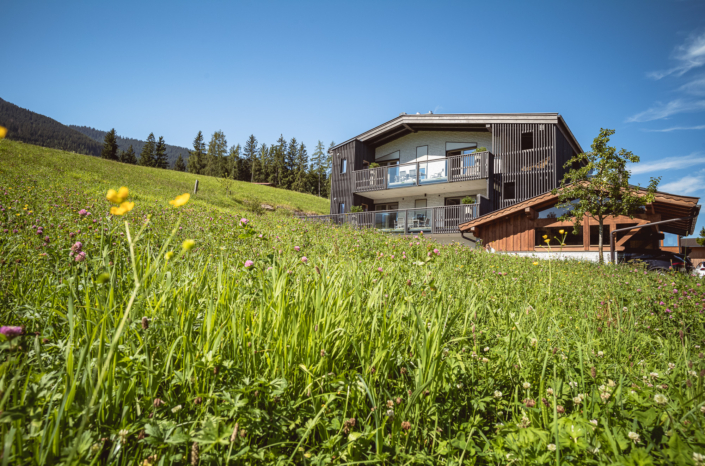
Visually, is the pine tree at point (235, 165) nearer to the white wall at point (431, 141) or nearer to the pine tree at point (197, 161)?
the pine tree at point (197, 161)

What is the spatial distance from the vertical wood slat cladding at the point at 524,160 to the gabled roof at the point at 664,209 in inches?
121

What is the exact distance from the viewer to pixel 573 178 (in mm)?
12539

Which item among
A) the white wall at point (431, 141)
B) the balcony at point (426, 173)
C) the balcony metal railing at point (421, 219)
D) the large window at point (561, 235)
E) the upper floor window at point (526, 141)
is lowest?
the large window at point (561, 235)

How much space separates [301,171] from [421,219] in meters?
59.3

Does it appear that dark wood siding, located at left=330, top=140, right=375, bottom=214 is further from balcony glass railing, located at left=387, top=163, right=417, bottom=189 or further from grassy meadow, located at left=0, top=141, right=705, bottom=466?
grassy meadow, located at left=0, top=141, right=705, bottom=466

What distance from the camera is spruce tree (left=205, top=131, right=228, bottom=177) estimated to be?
72375 mm

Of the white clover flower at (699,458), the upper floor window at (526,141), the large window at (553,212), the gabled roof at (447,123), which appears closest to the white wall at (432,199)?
the upper floor window at (526,141)

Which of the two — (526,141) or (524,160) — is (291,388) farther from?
(526,141)

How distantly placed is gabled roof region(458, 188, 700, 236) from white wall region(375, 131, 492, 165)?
252 inches

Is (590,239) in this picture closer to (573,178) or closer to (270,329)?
(573,178)

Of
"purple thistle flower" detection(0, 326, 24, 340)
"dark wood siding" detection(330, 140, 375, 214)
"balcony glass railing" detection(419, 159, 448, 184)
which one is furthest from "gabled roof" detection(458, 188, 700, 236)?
"purple thistle flower" detection(0, 326, 24, 340)

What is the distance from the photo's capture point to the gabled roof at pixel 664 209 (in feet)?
36.7

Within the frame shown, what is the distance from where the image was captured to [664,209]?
12.4m

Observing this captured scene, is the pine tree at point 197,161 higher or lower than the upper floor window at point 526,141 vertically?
higher
